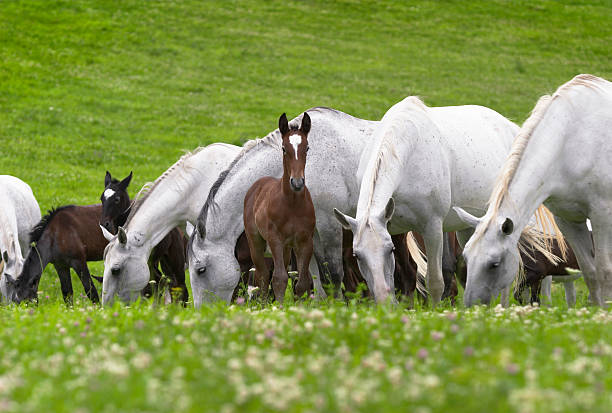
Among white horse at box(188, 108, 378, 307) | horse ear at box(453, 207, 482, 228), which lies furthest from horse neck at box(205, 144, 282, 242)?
horse ear at box(453, 207, 482, 228)

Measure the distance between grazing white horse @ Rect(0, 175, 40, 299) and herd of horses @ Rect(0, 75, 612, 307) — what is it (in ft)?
0.19

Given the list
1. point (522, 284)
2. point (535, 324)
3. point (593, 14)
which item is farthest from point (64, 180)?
point (593, 14)

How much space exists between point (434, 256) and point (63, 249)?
6983mm

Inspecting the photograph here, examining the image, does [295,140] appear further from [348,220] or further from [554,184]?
[554,184]

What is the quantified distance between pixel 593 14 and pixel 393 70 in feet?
54.1

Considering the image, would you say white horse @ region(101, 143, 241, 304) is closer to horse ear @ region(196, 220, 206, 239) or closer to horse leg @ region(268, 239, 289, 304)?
horse ear @ region(196, 220, 206, 239)

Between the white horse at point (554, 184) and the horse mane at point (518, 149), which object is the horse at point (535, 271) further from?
the horse mane at point (518, 149)

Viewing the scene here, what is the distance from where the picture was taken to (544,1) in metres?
48.6

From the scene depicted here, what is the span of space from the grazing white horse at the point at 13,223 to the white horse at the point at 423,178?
22.2ft

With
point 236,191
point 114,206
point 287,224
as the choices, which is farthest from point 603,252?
point 114,206

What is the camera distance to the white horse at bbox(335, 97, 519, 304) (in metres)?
8.23

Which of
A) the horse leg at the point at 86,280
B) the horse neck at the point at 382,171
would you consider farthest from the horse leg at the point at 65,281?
the horse neck at the point at 382,171

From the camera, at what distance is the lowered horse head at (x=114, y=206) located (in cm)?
1338

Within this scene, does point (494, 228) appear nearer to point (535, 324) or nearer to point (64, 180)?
point (535, 324)
